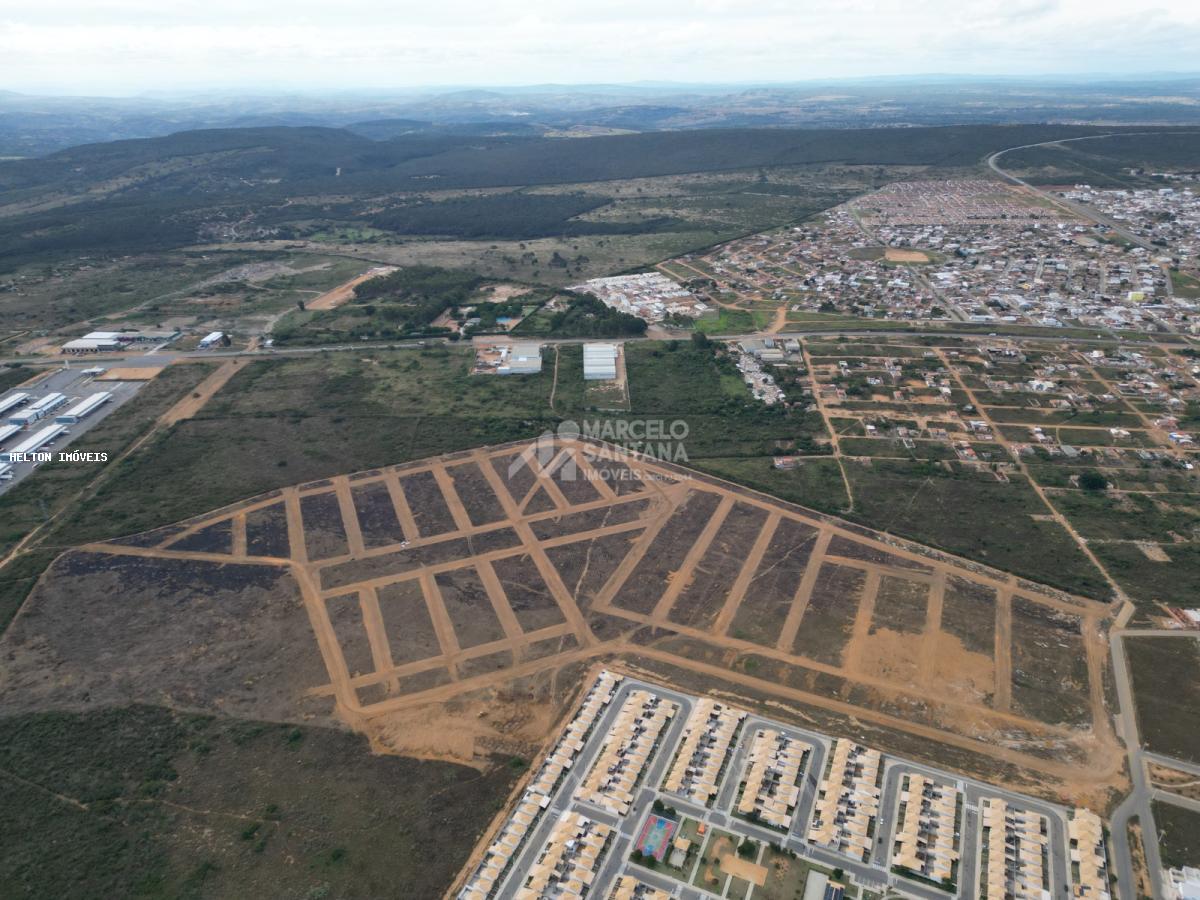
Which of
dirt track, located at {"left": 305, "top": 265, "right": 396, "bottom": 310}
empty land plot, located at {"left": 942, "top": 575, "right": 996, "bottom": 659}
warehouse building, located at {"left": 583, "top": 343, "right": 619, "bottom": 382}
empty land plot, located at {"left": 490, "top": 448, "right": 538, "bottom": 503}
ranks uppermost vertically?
warehouse building, located at {"left": 583, "top": 343, "right": 619, "bottom": 382}

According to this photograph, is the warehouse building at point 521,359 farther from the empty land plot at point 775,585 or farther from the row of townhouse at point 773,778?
the row of townhouse at point 773,778

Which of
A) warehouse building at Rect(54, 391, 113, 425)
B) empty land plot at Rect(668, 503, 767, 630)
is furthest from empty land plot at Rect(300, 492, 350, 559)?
warehouse building at Rect(54, 391, 113, 425)

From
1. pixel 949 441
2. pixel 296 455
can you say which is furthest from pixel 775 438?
pixel 296 455

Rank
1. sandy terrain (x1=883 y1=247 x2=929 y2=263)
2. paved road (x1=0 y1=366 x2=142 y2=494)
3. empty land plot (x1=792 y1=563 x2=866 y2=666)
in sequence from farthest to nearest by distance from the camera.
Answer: sandy terrain (x1=883 y1=247 x2=929 y2=263)
paved road (x1=0 y1=366 x2=142 y2=494)
empty land plot (x1=792 y1=563 x2=866 y2=666)

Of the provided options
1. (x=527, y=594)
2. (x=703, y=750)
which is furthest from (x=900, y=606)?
(x=527, y=594)

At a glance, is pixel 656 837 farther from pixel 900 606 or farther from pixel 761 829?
pixel 900 606

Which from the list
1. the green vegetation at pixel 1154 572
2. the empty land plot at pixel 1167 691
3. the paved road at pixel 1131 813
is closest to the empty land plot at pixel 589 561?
the paved road at pixel 1131 813

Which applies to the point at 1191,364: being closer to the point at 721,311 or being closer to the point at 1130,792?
the point at 721,311

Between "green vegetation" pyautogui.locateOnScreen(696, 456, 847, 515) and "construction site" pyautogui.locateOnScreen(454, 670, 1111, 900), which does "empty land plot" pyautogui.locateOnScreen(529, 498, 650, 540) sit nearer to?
"green vegetation" pyautogui.locateOnScreen(696, 456, 847, 515)
